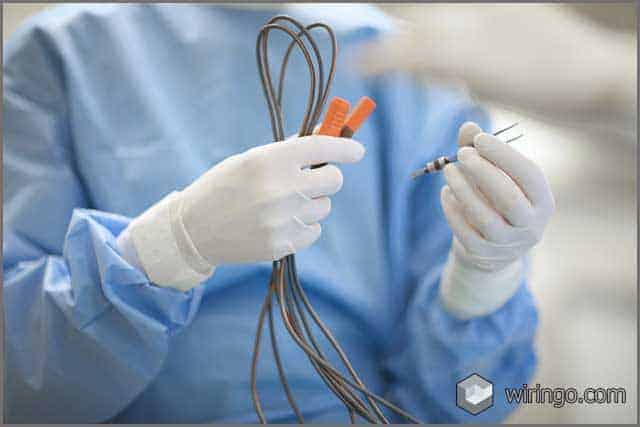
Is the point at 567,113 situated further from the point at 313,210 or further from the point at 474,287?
the point at 313,210

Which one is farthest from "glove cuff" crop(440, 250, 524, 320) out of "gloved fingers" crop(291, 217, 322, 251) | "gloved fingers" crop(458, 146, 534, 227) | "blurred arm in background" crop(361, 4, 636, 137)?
"blurred arm in background" crop(361, 4, 636, 137)

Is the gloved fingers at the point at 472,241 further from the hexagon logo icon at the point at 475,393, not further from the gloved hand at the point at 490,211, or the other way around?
the hexagon logo icon at the point at 475,393

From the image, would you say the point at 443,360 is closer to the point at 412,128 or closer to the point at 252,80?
the point at 412,128

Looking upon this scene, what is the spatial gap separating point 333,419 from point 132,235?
39 centimetres

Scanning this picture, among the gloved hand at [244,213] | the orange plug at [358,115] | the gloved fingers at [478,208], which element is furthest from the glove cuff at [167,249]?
the gloved fingers at [478,208]

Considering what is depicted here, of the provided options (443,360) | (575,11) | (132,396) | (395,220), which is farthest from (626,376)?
(132,396)

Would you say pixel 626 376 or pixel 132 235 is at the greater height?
pixel 132 235

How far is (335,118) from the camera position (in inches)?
26.9

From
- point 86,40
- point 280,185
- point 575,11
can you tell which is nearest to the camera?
point 280,185

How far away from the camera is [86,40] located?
872 millimetres

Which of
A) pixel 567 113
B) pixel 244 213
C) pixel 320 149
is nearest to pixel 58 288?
pixel 244 213

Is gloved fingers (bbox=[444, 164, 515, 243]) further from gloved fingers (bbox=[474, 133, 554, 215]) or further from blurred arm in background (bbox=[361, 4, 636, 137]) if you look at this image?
blurred arm in background (bbox=[361, 4, 636, 137])

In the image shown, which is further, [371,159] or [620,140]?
[620,140]

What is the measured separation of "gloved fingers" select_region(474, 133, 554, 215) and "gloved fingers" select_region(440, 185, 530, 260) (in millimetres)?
75
